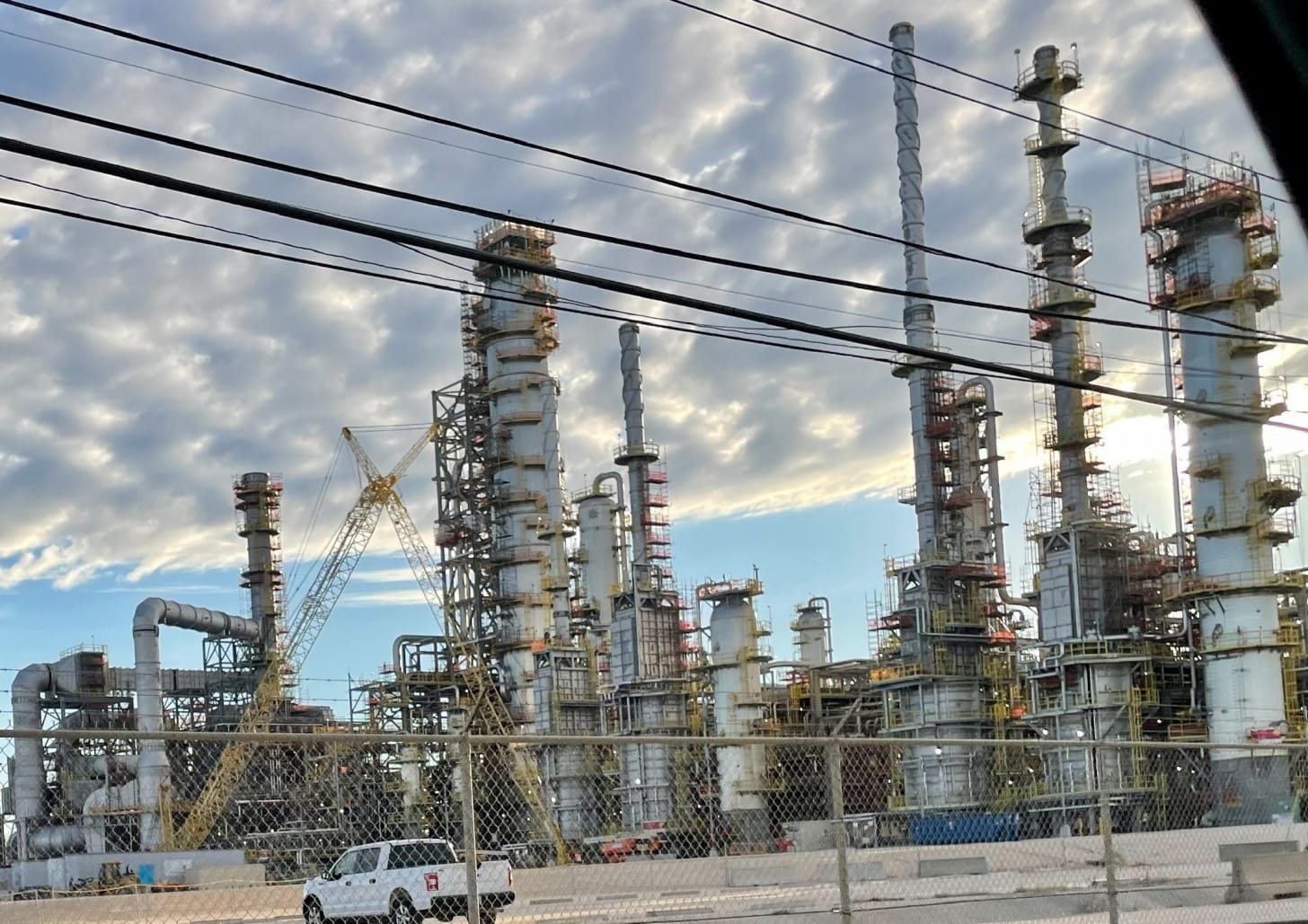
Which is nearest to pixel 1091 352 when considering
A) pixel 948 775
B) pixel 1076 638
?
pixel 1076 638

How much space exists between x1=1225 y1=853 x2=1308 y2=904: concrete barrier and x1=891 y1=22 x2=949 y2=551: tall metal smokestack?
3879 cm

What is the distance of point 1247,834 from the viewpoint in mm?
34375

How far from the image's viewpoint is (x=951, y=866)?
31.9 m

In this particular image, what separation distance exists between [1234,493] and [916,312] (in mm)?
14731

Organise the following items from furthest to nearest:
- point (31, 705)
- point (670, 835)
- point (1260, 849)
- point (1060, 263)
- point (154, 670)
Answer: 1. point (31, 705)
2. point (154, 670)
3. point (1060, 263)
4. point (670, 835)
5. point (1260, 849)

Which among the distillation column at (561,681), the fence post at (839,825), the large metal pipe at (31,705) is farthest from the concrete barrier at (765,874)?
the large metal pipe at (31,705)

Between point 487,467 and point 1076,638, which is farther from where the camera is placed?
point 487,467

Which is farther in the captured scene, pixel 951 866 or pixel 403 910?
pixel 951 866

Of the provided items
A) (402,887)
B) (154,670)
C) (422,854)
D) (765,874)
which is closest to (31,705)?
(154,670)

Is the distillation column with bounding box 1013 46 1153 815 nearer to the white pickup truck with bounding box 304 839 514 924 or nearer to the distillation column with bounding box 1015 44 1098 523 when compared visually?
the distillation column with bounding box 1015 44 1098 523

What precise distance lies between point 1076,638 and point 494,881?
3746 centimetres

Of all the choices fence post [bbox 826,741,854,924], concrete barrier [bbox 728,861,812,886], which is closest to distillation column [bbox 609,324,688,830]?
concrete barrier [bbox 728,861,812,886]

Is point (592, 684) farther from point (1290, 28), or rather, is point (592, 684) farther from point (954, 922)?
point (1290, 28)

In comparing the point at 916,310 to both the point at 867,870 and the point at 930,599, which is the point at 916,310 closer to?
the point at 930,599
